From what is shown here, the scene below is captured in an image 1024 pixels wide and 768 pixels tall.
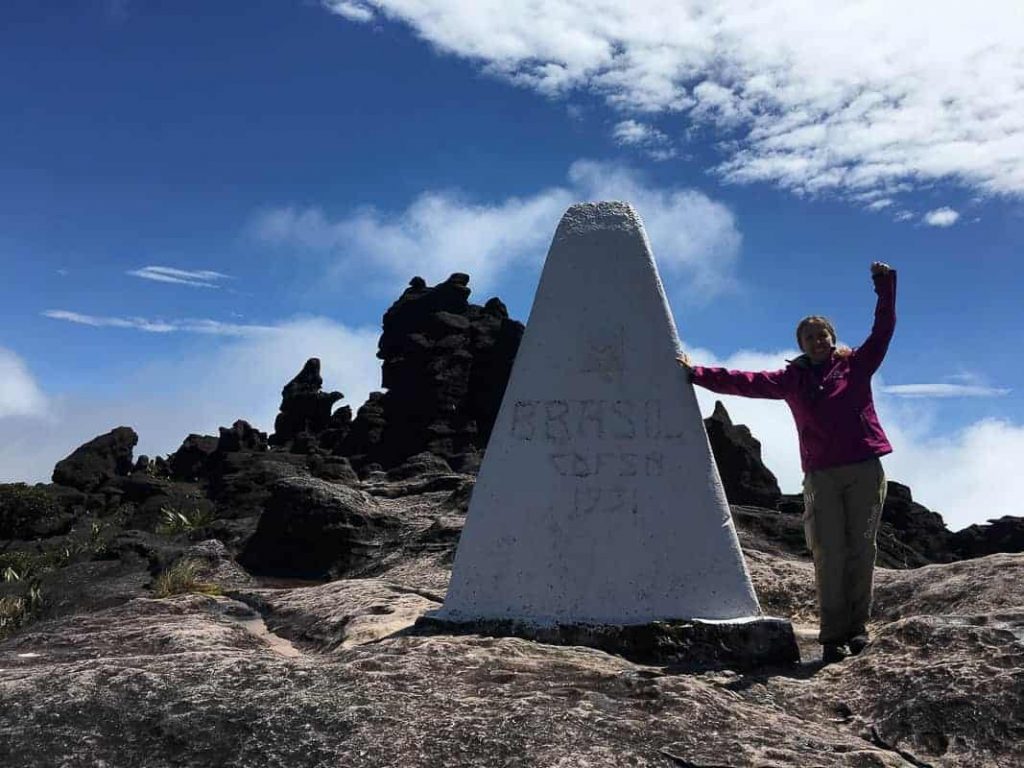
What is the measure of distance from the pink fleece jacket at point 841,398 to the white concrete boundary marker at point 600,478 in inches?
23.8

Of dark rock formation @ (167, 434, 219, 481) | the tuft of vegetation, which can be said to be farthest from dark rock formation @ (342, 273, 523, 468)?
the tuft of vegetation

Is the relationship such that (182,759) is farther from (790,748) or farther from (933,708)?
(933,708)

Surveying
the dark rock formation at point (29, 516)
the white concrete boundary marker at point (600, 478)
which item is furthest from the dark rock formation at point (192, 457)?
the white concrete boundary marker at point (600, 478)

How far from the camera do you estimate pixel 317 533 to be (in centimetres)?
1591

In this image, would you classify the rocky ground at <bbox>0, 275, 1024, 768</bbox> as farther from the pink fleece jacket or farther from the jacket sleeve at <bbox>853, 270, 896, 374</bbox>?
the jacket sleeve at <bbox>853, 270, 896, 374</bbox>

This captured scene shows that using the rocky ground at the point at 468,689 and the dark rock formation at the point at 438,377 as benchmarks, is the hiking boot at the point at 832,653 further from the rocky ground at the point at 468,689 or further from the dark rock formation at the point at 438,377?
the dark rock formation at the point at 438,377

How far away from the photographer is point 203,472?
46.2m

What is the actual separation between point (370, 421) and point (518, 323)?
9.38 m

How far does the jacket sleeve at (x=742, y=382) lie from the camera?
527 centimetres

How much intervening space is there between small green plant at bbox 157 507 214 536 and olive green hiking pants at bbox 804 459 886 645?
1951cm

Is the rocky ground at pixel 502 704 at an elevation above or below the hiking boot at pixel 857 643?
below

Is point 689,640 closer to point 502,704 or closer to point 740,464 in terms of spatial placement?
point 502,704

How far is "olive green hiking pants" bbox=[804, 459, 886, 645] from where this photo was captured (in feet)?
16.3

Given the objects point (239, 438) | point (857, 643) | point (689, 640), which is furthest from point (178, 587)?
point (239, 438)
